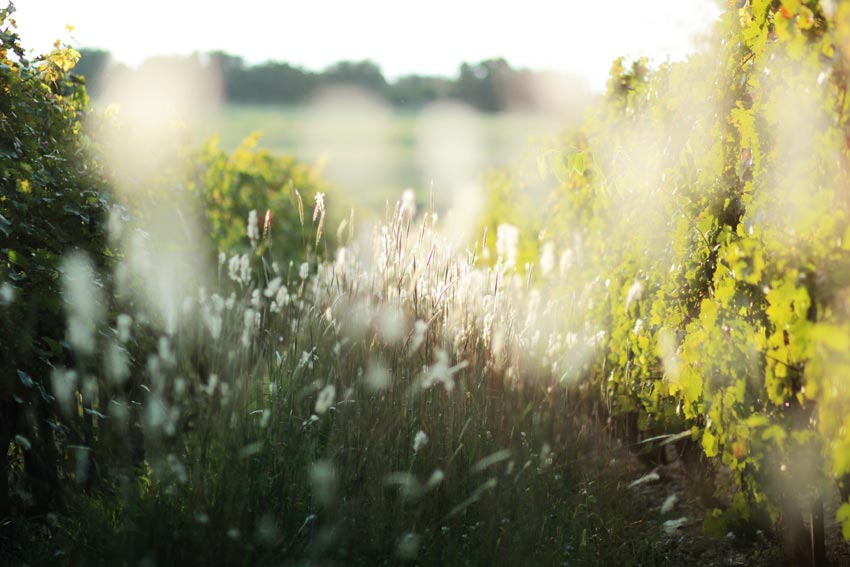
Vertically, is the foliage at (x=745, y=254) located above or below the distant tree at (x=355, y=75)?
below

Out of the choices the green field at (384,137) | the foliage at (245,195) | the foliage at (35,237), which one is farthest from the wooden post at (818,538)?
the green field at (384,137)

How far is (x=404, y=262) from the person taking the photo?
3889 mm

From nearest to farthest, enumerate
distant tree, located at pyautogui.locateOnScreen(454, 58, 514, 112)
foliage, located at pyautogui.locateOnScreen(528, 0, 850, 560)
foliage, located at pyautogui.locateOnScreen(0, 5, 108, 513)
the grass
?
1. foliage, located at pyautogui.locateOnScreen(528, 0, 850, 560)
2. the grass
3. foliage, located at pyautogui.locateOnScreen(0, 5, 108, 513)
4. distant tree, located at pyautogui.locateOnScreen(454, 58, 514, 112)

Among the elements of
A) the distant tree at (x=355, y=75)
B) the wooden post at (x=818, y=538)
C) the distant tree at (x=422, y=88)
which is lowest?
the wooden post at (x=818, y=538)

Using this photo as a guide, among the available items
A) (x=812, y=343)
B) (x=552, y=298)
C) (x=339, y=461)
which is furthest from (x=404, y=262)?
(x=812, y=343)

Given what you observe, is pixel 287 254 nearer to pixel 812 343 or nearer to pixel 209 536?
pixel 209 536

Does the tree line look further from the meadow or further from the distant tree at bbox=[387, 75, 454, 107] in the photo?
the meadow

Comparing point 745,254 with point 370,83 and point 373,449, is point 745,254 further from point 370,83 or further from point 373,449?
point 370,83

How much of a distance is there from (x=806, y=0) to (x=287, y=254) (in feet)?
19.5

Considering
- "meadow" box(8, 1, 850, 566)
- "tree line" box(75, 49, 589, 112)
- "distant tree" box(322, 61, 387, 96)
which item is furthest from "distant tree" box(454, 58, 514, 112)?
"meadow" box(8, 1, 850, 566)

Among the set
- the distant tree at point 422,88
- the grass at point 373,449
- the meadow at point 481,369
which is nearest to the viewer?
the meadow at point 481,369

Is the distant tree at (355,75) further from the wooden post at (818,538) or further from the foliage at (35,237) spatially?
the wooden post at (818,538)

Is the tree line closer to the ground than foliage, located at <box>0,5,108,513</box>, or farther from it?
farther from it

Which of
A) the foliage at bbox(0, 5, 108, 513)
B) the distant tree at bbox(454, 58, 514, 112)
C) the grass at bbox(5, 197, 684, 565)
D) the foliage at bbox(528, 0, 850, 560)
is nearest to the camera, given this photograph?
the foliage at bbox(528, 0, 850, 560)
